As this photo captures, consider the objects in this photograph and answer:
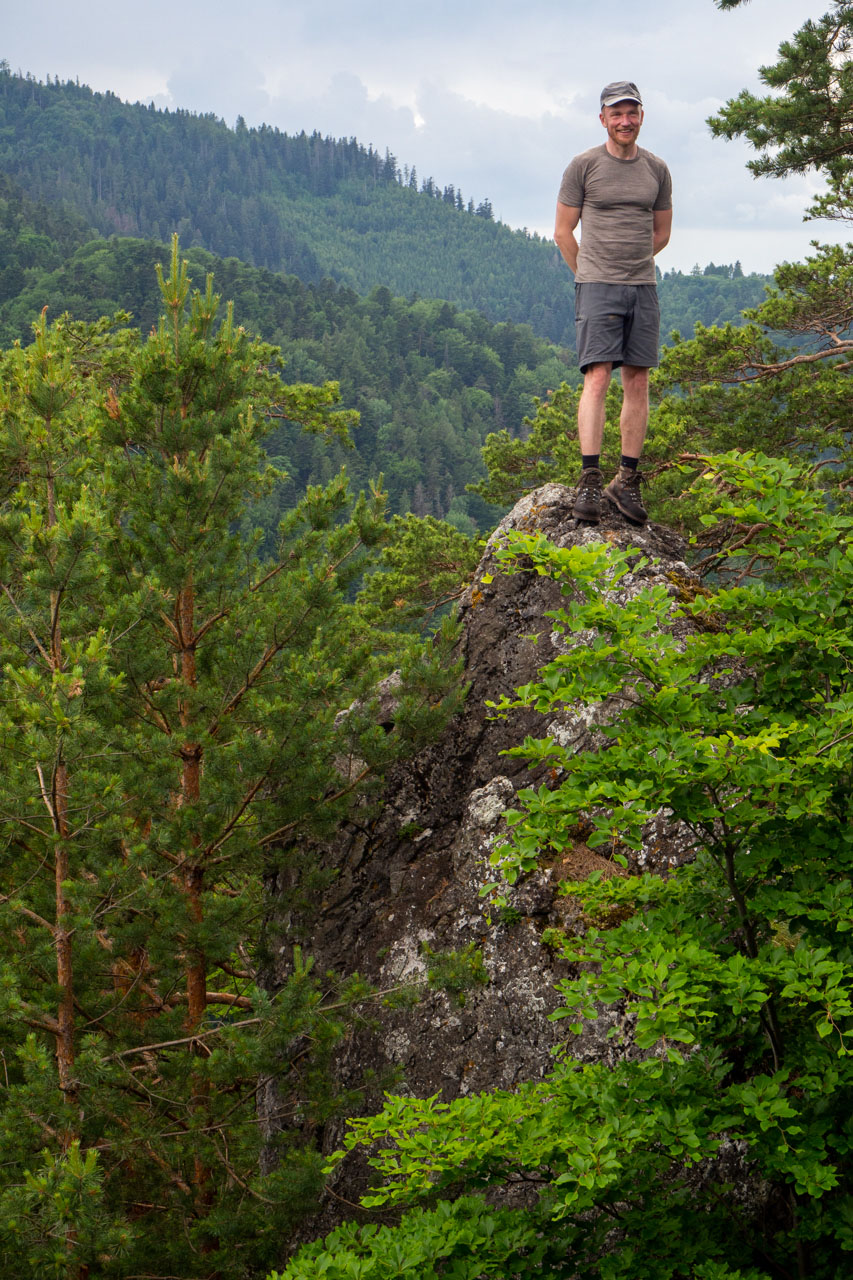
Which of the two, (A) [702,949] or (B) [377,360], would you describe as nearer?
(A) [702,949]

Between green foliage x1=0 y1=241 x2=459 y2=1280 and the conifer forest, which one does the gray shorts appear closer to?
the conifer forest

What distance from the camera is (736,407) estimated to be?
1339cm

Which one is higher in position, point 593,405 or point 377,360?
point 377,360

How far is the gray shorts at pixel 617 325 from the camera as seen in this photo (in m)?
5.53

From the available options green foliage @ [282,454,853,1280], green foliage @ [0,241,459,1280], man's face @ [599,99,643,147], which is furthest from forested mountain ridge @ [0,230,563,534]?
green foliage @ [282,454,853,1280]

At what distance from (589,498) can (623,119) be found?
1844mm

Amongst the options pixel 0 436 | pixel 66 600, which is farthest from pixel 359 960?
pixel 0 436

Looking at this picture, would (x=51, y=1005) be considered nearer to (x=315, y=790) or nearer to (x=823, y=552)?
(x=315, y=790)

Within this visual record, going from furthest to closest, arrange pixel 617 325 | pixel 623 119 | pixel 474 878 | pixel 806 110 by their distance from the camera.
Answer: pixel 806 110 → pixel 617 325 → pixel 623 119 → pixel 474 878

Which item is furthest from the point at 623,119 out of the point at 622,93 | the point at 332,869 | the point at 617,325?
the point at 332,869

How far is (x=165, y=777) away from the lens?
5.54 meters

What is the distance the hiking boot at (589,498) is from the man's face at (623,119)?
163 cm

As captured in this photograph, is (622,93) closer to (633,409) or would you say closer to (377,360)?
(633,409)

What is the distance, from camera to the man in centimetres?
544
